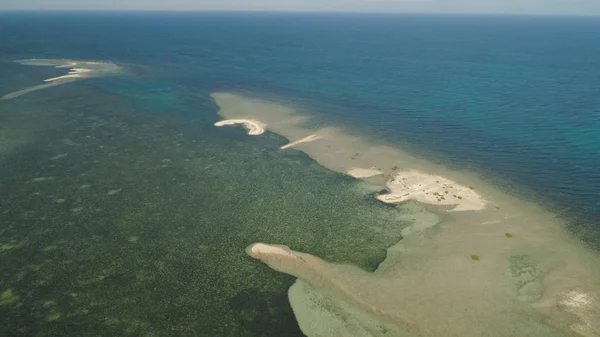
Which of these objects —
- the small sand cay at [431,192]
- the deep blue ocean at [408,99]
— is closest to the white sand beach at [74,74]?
the deep blue ocean at [408,99]

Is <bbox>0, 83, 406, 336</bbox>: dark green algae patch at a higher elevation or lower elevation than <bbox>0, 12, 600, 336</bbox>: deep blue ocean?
lower

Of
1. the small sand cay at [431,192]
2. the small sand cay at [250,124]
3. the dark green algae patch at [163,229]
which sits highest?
the small sand cay at [431,192]

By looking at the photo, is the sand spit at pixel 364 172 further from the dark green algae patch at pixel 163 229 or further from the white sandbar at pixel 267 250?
the white sandbar at pixel 267 250

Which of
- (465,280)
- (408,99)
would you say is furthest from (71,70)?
(465,280)

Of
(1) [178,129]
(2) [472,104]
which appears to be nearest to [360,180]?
(1) [178,129]

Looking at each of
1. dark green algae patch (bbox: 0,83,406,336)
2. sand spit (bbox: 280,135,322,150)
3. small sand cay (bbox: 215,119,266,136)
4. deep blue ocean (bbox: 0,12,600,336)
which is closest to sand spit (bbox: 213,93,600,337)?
dark green algae patch (bbox: 0,83,406,336)

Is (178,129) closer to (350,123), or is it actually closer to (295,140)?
(295,140)

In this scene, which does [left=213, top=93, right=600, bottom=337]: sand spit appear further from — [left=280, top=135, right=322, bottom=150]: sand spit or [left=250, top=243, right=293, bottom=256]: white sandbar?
[left=280, top=135, right=322, bottom=150]: sand spit
